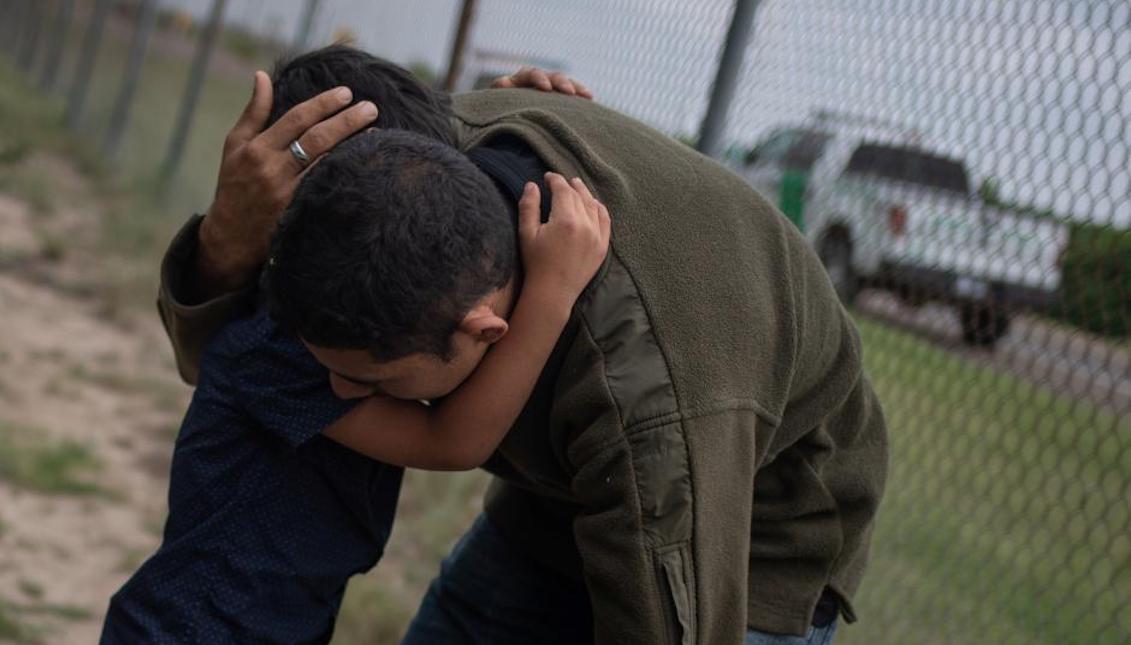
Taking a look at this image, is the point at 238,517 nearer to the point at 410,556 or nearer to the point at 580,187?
the point at 580,187

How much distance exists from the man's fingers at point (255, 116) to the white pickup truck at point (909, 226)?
1596 mm

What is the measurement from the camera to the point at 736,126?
3.60 metres

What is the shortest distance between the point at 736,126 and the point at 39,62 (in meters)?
14.5

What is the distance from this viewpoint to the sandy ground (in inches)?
157

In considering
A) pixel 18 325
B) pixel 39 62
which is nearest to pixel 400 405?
pixel 18 325

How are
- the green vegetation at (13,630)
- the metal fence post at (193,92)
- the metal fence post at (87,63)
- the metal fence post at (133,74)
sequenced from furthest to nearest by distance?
the metal fence post at (87,63) < the metal fence post at (133,74) < the metal fence post at (193,92) < the green vegetation at (13,630)

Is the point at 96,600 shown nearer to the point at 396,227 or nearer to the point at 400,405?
the point at 400,405

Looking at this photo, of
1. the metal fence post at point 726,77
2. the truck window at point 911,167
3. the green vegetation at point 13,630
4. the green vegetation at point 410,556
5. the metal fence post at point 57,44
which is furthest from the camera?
the metal fence post at point 57,44

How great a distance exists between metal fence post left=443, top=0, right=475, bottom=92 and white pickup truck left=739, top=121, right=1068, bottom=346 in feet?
4.44

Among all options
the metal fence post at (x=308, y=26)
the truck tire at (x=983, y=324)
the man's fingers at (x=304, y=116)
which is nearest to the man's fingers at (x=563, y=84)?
the man's fingers at (x=304, y=116)

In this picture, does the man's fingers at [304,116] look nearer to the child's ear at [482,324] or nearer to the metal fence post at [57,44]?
the child's ear at [482,324]

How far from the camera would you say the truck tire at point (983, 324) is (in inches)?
117

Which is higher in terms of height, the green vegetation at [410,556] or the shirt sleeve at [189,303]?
the shirt sleeve at [189,303]

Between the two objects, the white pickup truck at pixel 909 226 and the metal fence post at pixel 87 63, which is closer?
the white pickup truck at pixel 909 226
